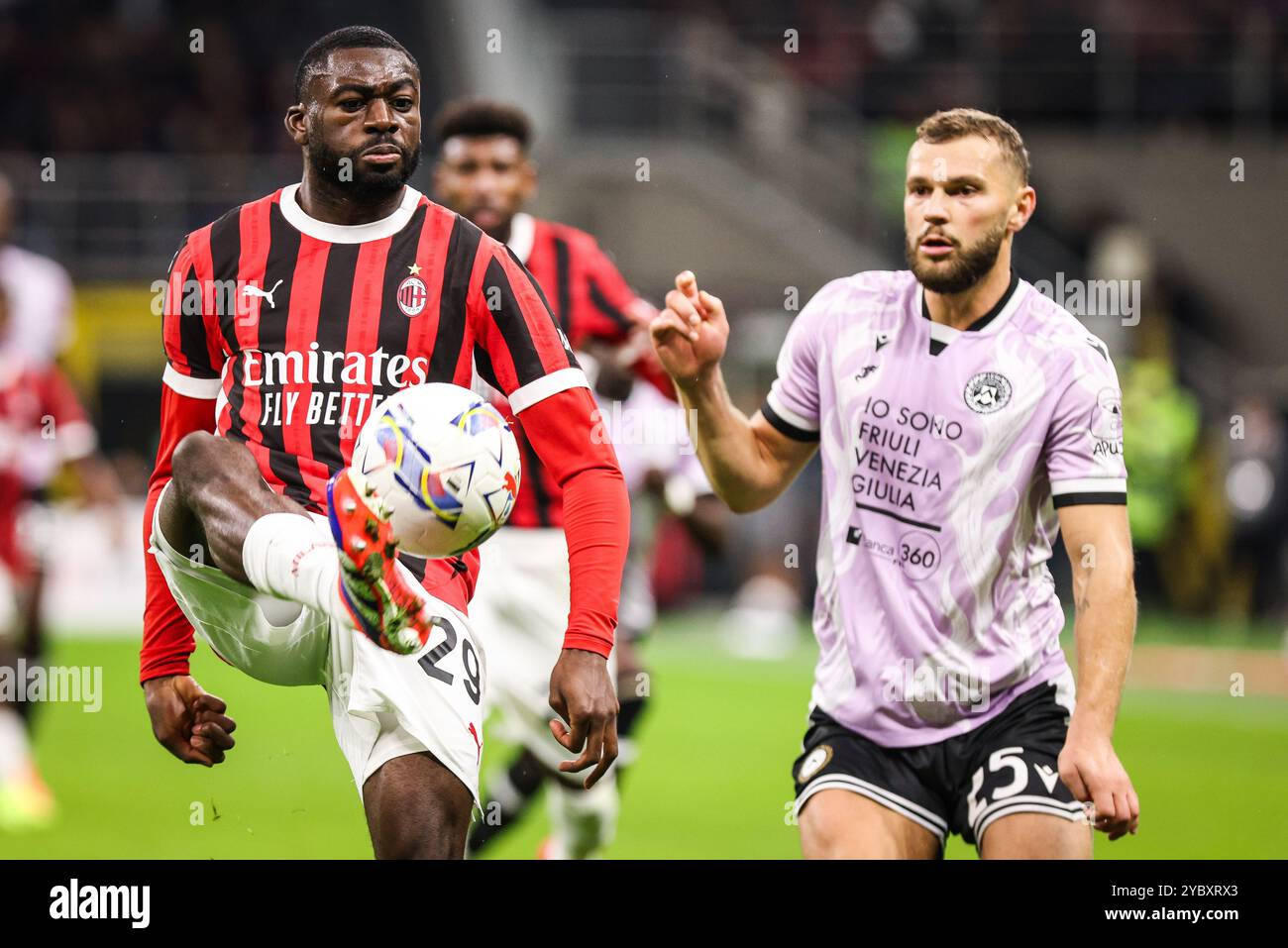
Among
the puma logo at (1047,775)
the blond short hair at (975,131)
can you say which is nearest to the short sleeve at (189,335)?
the blond short hair at (975,131)

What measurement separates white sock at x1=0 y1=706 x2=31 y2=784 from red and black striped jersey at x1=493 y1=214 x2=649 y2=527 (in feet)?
11.2

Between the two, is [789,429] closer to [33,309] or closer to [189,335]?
[189,335]

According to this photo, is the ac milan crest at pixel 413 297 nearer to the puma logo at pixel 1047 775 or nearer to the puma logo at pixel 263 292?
the puma logo at pixel 263 292

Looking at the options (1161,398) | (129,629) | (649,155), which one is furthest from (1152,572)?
(129,629)

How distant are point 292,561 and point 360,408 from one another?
46 cm

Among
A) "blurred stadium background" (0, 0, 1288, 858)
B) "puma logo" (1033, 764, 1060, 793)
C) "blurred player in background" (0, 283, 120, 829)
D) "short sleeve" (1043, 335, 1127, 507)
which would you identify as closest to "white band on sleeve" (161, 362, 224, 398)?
"short sleeve" (1043, 335, 1127, 507)

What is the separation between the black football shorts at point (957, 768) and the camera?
4.39 meters

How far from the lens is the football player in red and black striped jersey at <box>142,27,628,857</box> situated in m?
3.98

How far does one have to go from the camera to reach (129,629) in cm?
1681

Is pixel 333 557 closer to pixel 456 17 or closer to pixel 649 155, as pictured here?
pixel 649 155

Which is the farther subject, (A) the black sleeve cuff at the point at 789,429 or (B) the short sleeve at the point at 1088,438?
(A) the black sleeve cuff at the point at 789,429

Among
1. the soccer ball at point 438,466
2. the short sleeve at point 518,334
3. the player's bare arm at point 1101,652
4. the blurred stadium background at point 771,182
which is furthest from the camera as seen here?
the blurred stadium background at point 771,182

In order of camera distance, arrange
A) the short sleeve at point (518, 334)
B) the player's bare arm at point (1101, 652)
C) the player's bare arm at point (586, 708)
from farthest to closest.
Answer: the short sleeve at point (518, 334) → the player's bare arm at point (1101, 652) → the player's bare arm at point (586, 708)
